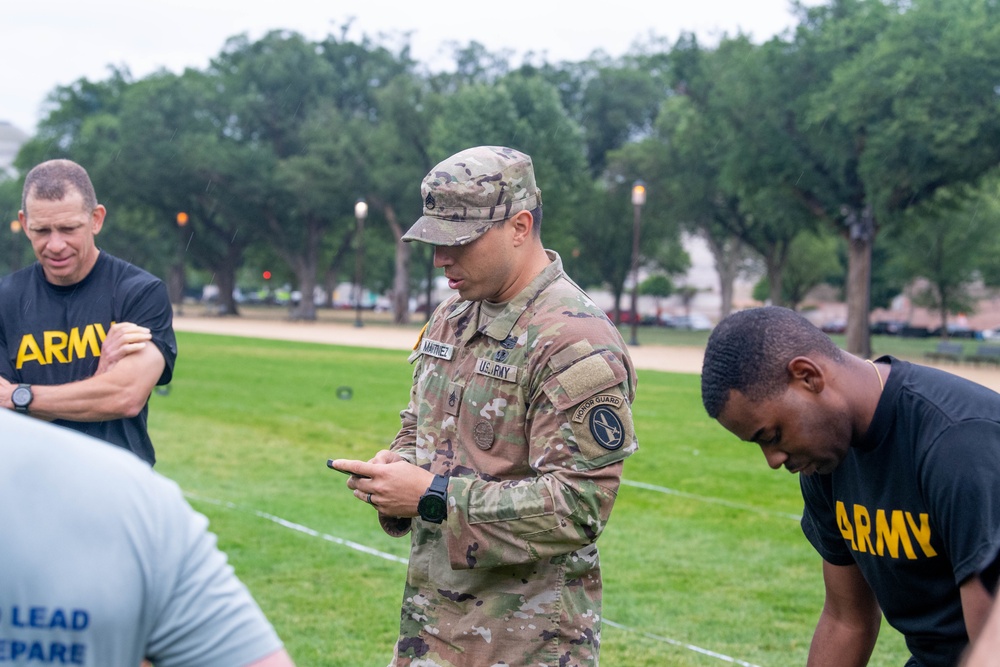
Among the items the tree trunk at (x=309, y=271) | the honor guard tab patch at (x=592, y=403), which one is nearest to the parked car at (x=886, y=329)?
the tree trunk at (x=309, y=271)

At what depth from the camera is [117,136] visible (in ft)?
239

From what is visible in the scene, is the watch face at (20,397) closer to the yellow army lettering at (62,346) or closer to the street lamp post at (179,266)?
the yellow army lettering at (62,346)

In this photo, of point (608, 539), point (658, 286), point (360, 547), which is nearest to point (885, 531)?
point (360, 547)

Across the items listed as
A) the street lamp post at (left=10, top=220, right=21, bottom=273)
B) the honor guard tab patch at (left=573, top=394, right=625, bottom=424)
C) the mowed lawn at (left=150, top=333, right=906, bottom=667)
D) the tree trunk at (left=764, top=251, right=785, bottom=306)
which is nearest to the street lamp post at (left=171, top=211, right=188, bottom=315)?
the street lamp post at (left=10, top=220, right=21, bottom=273)

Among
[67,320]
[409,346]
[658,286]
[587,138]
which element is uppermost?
[587,138]

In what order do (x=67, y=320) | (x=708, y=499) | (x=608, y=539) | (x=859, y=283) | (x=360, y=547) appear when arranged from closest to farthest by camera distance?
(x=67, y=320), (x=360, y=547), (x=608, y=539), (x=708, y=499), (x=859, y=283)

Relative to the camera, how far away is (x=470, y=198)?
3.28 meters

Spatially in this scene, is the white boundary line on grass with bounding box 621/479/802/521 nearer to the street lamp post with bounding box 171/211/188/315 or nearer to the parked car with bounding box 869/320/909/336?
the street lamp post with bounding box 171/211/188/315

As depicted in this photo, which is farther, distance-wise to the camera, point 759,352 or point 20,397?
point 20,397

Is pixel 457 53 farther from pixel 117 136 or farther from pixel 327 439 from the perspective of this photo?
pixel 327 439

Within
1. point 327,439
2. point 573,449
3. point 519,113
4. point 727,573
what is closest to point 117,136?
point 519,113

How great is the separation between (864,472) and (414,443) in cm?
150

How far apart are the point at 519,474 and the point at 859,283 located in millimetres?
40315

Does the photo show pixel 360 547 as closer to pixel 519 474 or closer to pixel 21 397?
pixel 21 397
